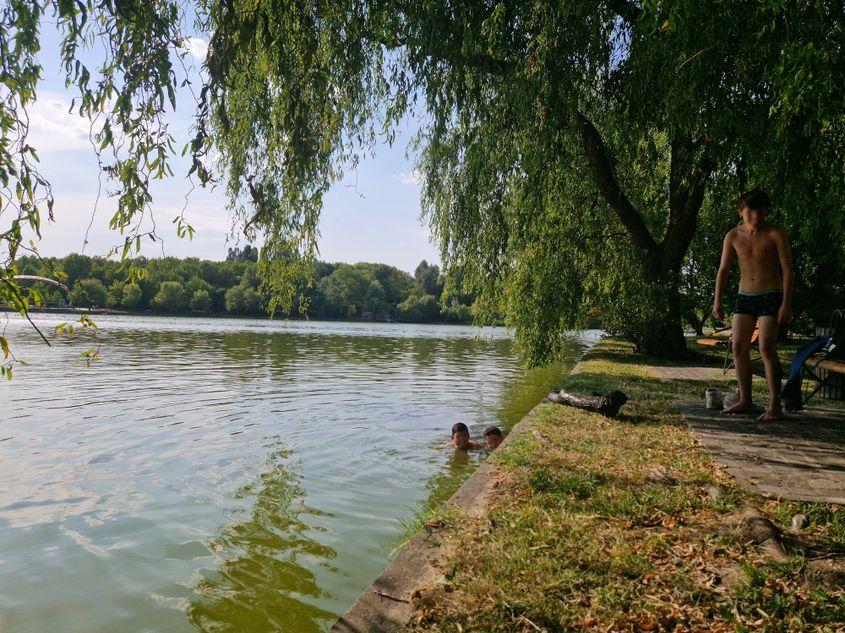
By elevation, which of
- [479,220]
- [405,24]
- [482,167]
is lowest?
[479,220]

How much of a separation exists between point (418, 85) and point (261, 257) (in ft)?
8.67

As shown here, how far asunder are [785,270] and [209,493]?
5833 millimetres

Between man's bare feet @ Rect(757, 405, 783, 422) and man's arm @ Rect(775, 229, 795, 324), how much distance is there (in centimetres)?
101

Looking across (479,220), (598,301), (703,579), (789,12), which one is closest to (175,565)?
(703,579)

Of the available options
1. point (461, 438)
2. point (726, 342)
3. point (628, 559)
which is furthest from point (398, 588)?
point (726, 342)

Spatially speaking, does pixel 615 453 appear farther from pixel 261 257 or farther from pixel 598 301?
pixel 598 301

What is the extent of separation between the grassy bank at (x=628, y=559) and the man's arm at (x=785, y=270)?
166 centimetres

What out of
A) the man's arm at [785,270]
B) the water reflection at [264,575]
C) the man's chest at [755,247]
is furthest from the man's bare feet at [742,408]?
the water reflection at [264,575]

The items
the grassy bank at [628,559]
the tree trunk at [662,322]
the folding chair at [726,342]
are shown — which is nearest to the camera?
the grassy bank at [628,559]

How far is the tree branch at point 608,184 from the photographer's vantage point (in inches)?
404

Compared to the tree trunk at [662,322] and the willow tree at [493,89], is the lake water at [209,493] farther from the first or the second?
the tree trunk at [662,322]

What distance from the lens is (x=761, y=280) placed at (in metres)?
5.39

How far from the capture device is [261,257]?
619 cm

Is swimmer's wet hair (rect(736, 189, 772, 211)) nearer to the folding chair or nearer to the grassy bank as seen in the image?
the grassy bank
